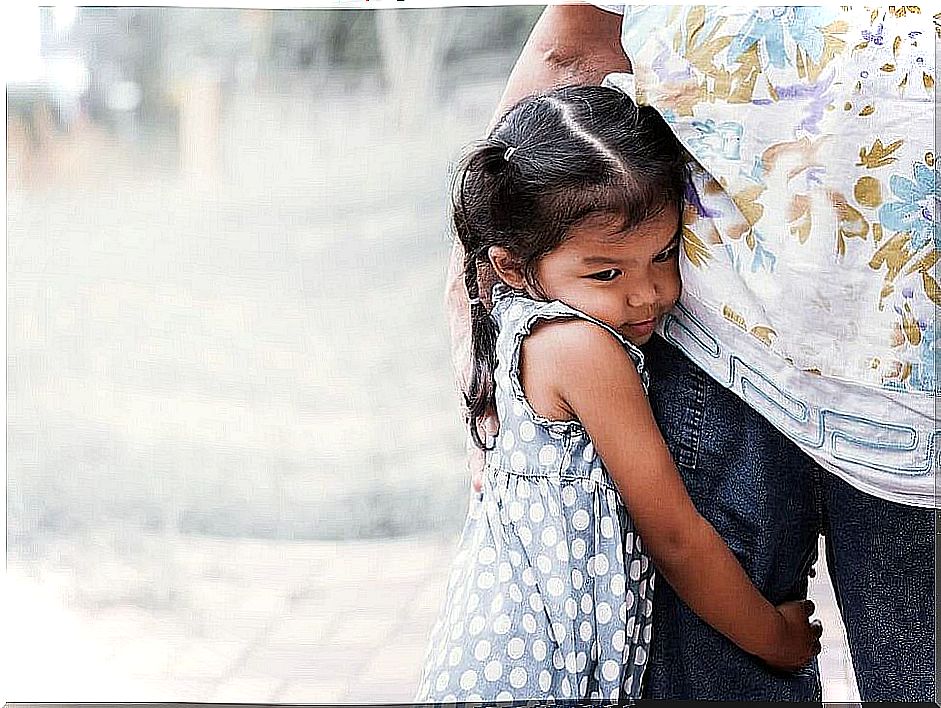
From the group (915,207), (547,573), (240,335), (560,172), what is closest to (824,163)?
(915,207)

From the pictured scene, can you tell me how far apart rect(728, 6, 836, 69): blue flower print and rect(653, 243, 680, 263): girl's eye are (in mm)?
268

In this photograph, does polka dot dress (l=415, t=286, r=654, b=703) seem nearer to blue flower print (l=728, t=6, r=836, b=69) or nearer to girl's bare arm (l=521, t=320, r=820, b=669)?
girl's bare arm (l=521, t=320, r=820, b=669)

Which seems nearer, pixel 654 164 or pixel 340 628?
pixel 654 164

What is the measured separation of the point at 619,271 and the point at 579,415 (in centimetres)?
21

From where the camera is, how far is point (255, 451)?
1.62m

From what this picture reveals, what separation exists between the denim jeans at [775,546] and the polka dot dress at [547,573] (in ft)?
0.18

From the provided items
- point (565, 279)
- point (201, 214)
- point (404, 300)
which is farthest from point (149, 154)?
point (565, 279)

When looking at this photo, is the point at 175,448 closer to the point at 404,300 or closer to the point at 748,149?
the point at 404,300

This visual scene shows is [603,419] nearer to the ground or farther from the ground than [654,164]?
nearer to the ground

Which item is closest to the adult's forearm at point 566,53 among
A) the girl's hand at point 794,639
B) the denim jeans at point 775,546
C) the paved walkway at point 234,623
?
the denim jeans at point 775,546

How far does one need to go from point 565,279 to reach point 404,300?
9.3 inches

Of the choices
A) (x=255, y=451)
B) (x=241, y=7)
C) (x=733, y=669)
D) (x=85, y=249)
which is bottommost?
(x=733, y=669)

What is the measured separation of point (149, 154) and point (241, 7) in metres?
0.25

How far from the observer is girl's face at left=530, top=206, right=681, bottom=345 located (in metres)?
1.52
